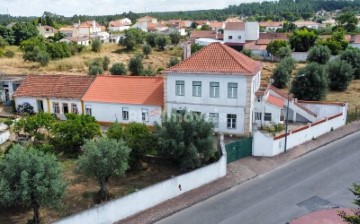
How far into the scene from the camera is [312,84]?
41.9 metres

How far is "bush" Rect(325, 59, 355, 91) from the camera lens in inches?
1911

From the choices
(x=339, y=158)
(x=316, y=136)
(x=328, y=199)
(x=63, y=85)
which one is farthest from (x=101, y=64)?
(x=328, y=199)

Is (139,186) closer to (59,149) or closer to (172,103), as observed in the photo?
(59,149)

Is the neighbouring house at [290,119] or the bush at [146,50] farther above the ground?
the bush at [146,50]

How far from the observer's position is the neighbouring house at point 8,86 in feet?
134

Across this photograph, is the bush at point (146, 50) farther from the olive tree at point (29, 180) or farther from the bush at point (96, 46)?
the olive tree at point (29, 180)

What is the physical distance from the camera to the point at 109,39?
107625mm

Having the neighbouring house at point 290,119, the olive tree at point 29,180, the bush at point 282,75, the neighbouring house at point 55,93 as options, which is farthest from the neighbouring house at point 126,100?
the bush at point 282,75

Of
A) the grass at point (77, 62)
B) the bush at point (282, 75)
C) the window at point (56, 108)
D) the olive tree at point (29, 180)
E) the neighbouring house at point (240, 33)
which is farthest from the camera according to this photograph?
the neighbouring house at point (240, 33)

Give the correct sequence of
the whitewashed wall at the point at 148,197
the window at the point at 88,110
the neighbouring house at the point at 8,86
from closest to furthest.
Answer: the whitewashed wall at the point at 148,197, the window at the point at 88,110, the neighbouring house at the point at 8,86

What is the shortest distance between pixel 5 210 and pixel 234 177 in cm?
1336

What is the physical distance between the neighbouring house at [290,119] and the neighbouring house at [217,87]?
215 cm

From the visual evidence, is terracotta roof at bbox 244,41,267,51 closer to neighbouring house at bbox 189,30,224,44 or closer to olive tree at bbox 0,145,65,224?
neighbouring house at bbox 189,30,224,44

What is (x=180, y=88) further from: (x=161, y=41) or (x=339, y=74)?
(x=161, y=41)
